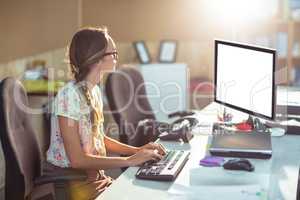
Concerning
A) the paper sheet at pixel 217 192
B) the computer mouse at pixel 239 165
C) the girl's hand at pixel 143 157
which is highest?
the girl's hand at pixel 143 157

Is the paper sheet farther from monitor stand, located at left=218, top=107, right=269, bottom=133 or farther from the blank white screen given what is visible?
monitor stand, located at left=218, top=107, right=269, bottom=133

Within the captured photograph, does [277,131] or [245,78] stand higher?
[245,78]

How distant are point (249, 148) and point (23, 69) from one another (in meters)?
2.64

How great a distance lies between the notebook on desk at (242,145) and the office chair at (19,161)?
2.06 feet

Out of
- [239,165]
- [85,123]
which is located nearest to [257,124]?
[239,165]

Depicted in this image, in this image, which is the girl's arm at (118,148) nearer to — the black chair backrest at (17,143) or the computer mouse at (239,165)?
the black chair backrest at (17,143)

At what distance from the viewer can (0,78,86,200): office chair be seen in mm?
2512

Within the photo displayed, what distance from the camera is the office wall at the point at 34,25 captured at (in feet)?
14.6

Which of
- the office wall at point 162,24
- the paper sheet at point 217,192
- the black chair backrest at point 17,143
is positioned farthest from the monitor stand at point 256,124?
the office wall at point 162,24

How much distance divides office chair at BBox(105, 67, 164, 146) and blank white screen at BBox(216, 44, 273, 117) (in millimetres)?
586

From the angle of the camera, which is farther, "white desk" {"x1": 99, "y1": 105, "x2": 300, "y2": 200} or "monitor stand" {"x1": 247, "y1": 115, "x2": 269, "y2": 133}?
"monitor stand" {"x1": 247, "y1": 115, "x2": 269, "y2": 133}

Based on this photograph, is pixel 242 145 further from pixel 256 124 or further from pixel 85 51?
pixel 85 51

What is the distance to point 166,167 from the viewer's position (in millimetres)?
2402

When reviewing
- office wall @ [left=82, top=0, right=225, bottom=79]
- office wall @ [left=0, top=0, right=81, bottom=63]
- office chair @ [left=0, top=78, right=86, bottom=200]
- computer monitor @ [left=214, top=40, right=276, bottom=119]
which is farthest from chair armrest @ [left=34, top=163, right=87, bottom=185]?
office wall @ [left=82, top=0, right=225, bottom=79]
